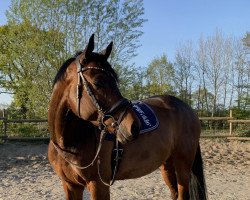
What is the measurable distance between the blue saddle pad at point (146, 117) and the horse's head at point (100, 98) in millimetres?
994

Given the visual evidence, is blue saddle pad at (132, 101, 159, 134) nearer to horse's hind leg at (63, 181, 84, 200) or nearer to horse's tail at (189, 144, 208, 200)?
horse's hind leg at (63, 181, 84, 200)

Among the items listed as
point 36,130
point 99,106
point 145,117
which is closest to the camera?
point 99,106

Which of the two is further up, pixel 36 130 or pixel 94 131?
pixel 94 131

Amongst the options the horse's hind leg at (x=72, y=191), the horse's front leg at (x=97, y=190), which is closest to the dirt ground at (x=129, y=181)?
the horse's hind leg at (x=72, y=191)

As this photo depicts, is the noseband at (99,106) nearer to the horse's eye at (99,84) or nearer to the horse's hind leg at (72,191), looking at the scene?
the horse's eye at (99,84)

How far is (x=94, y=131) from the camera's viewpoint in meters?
2.75

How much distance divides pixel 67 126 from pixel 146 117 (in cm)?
105

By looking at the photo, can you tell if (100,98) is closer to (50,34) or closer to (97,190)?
→ (97,190)

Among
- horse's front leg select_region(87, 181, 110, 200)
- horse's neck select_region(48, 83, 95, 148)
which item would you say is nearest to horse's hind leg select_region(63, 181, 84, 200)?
horse's front leg select_region(87, 181, 110, 200)

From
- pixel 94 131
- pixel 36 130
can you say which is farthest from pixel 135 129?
pixel 36 130

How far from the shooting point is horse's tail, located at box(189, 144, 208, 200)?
13.8ft

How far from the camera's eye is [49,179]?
728cm

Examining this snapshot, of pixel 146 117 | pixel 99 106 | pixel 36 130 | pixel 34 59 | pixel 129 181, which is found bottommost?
pixel 129 181

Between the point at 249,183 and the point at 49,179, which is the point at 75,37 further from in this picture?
the point at 249,183
